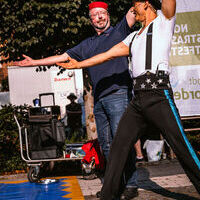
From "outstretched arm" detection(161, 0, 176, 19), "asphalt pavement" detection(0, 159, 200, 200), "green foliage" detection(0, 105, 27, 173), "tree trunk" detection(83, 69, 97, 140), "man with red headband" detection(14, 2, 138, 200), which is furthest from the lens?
"tree trunk" detection(83, 69, 97, 140)

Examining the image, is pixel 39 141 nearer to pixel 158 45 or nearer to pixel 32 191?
pixel 32 191

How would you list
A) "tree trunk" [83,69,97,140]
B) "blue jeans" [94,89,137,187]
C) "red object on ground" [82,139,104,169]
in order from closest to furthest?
"blue jeans" [94,89,137,187] → "red object on ground" [82,139,104,169] → "tree trunk" [83,69,97,140]

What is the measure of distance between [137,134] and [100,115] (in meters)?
1.28

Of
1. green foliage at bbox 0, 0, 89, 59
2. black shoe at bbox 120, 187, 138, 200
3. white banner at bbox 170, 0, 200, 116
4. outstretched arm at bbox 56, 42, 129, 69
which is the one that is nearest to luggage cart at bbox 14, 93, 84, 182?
green foliage at bbox 0, 0, 89, 59

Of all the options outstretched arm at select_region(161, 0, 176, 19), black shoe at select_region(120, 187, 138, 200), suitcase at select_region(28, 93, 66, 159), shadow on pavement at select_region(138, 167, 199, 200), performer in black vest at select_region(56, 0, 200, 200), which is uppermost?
outstretched arm at select_region(161, 0, 176, 19)

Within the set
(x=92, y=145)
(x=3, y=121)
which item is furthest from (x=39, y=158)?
(x=3, y=121)

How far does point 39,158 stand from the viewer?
702cm

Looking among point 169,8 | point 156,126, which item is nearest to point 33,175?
point 156,126

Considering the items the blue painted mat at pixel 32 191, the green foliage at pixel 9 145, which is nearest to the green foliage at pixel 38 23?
the green foliage at pixel 9 145

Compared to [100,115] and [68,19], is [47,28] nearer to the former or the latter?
[68,19]

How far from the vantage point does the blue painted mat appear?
225 inches

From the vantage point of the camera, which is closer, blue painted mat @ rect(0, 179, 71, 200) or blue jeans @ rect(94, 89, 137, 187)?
blue jeans @ rect(94, 89, 137, 187)

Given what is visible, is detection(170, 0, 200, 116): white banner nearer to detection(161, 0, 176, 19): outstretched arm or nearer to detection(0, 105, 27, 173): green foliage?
detection(0, 105, 27, 173): green foliage

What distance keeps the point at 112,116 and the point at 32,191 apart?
2.17 meters
